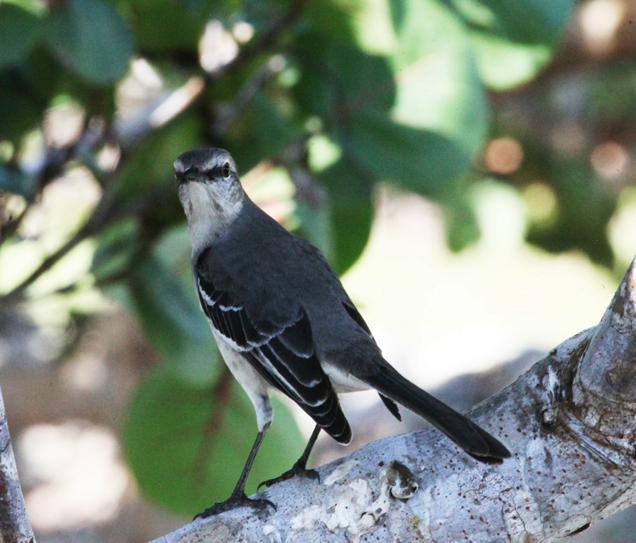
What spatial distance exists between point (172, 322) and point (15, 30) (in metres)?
1.37

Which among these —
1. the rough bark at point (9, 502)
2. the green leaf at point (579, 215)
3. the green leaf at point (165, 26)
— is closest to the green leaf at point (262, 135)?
the green leaf at point (165, 26)

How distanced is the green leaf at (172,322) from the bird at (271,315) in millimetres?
472

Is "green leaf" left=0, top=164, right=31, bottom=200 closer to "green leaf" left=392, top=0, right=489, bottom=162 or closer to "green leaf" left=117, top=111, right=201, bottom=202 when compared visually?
"green leaf" left=117, top=111, right=201, bottom=202

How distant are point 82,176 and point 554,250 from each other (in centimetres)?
396

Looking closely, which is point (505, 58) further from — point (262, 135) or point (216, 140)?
point (216, 140)

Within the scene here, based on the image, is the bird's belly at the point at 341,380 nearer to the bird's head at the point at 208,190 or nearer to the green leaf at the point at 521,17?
the bird's head at the point at 208,190

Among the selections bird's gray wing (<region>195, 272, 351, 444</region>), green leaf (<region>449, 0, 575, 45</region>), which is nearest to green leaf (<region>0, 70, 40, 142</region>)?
bird's gray wing (<region>195, 272, 351, 444</region>)

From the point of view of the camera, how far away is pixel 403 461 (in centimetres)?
215

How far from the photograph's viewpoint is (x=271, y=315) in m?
2.73

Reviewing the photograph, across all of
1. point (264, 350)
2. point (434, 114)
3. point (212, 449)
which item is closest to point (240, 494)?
point (264, 350)

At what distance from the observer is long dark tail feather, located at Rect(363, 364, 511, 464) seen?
1.91 m

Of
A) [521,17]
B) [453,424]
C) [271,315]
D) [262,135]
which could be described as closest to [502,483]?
[453,424]

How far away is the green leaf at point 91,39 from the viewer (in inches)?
126

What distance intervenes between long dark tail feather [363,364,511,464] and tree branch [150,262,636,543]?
111mm
